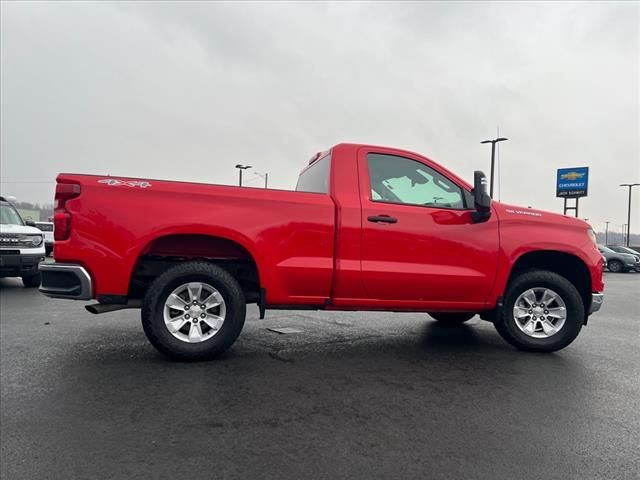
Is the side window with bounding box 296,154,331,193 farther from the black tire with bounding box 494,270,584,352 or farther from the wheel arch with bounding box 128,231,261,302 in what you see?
the black tire with bounding box 494,270,584,352

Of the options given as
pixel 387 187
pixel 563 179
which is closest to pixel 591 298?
pixel 387 187

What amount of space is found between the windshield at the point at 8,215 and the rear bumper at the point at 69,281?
693 centimetres

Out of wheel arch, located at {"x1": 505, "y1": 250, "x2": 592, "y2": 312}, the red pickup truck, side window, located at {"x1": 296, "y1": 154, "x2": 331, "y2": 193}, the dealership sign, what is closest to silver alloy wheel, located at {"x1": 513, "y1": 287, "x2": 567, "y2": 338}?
the red pickup truck

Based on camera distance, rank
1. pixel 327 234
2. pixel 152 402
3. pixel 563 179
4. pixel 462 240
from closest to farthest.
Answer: pixel 152 402, pixel 327 234, pixel 462 240, pixel 563 179

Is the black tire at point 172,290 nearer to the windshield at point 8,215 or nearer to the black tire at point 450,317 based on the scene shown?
the black tire at point 450,317

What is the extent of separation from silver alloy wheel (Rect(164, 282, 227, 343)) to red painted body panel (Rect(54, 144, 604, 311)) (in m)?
0.45

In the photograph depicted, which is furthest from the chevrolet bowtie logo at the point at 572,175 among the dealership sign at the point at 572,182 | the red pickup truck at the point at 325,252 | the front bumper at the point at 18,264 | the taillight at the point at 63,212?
the taillight at the point at 63,212

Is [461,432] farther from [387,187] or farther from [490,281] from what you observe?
[387,187]

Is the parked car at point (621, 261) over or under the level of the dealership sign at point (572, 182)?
under

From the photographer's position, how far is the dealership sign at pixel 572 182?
4488cm

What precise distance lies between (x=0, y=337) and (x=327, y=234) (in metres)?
3.84

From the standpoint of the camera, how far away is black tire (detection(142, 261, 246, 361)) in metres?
4.10

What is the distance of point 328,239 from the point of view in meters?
4.45

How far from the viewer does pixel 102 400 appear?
3.30 meters
